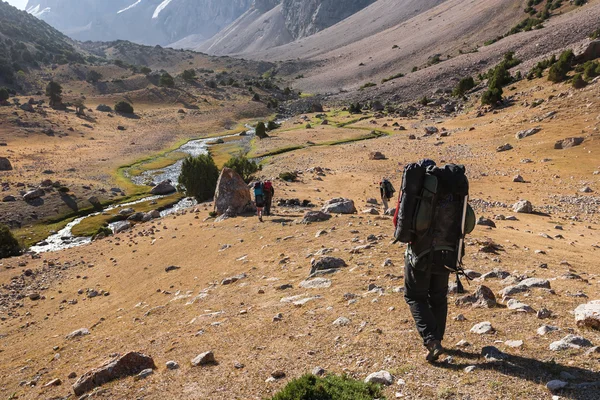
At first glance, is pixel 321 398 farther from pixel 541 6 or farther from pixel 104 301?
pixel 541 6

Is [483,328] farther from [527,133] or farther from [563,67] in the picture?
[563,67]

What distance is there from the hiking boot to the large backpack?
1281 millimetres

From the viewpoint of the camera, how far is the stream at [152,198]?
3367 cm

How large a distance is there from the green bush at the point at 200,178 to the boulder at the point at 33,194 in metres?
16.3

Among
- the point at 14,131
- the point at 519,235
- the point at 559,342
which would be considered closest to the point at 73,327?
the point at 559,342

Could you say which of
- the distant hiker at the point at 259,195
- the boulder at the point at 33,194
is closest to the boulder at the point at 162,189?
the boulder at the point at 33,194

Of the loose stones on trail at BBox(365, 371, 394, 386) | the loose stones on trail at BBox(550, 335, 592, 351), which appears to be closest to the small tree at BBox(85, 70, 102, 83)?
the loose stones on trail at BBox(365, 371, 394, 386)

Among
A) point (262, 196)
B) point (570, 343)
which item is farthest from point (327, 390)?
point (262, 196)

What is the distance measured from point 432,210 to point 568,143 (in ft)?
111

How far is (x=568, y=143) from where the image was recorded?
3319 cm

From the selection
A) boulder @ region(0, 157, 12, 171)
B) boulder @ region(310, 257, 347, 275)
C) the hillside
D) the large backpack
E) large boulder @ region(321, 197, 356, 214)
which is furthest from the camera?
boulder @ region(0, 157, 12, 171)

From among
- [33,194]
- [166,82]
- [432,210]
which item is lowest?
[432,210]

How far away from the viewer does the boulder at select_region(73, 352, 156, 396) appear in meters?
8.30

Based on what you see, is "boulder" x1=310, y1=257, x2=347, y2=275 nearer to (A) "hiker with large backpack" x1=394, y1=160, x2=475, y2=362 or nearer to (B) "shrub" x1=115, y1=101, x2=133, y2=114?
(A) "hiker with large backpack" x1=394, y1=160, x2=475, y2=362
